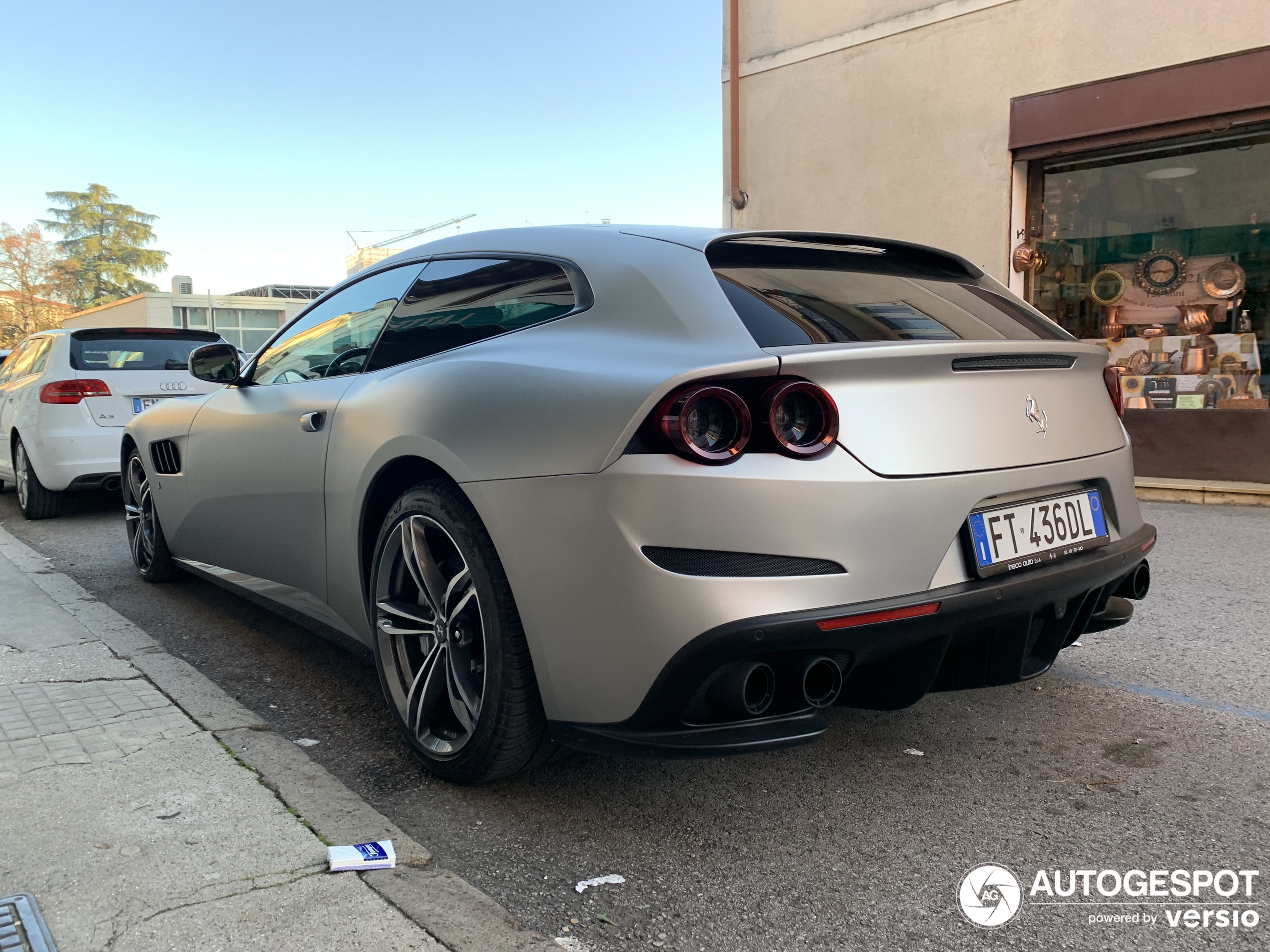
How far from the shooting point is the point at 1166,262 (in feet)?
29.1

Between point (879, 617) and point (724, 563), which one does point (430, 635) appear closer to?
point (724, 563)

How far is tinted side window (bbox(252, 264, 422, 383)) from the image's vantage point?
340 cm

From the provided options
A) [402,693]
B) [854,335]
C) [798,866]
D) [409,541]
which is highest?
[854,335]

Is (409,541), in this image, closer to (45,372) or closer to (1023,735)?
(1023,735)

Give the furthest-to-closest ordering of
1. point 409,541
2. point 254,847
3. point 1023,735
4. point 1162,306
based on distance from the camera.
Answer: point 1162,306 < point 1023,735 < point 409,541 < point 254,847

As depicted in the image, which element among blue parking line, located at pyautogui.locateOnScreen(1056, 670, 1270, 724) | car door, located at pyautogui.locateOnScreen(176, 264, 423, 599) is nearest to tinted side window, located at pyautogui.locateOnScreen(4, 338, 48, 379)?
car door, located at pyautogui.locateOnScreen(176, 264, 423, 599)

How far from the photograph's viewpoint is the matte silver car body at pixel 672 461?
216 centimetres

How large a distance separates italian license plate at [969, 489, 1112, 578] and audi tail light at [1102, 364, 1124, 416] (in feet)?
1.41

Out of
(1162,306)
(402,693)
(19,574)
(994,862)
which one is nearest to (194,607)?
(19,574)

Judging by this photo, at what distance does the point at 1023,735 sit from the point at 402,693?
1875mm

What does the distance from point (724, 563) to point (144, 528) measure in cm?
413

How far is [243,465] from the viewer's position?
12.8ft

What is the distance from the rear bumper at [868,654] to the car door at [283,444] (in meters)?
1.44

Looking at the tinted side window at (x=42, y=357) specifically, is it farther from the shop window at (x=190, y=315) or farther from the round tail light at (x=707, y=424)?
the shop window at (x=190, y=315)
